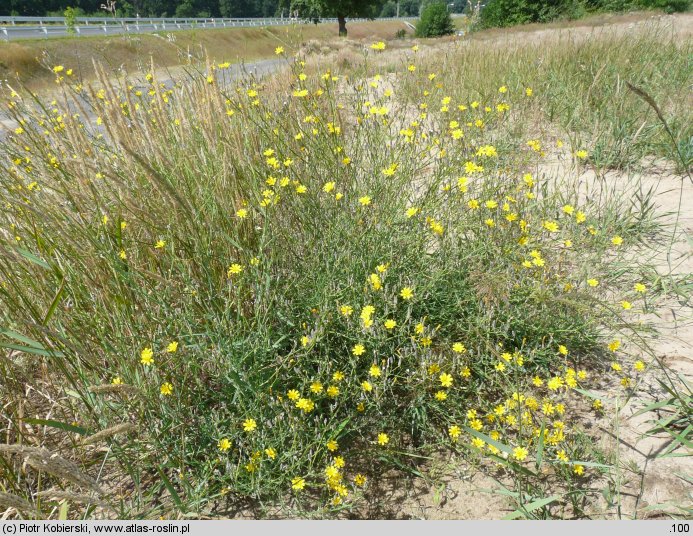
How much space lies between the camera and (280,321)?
185 centimetres

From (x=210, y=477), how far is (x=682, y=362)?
2.27 meters

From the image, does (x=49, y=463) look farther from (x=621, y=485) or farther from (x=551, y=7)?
(x=551, y=7)

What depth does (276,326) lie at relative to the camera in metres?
1.86

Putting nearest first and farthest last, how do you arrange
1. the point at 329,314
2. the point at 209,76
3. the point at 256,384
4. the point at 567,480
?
the point at 567,480 < the point at 256,384 < the point at 329,314 < the point at 209,76

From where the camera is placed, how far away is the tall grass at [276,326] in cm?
151

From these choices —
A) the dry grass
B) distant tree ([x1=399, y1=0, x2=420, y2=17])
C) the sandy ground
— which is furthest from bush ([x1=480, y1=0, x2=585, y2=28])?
distant tree ([x1=399, y1=0, x2=420, y2=17])

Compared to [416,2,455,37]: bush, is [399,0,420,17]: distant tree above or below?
above

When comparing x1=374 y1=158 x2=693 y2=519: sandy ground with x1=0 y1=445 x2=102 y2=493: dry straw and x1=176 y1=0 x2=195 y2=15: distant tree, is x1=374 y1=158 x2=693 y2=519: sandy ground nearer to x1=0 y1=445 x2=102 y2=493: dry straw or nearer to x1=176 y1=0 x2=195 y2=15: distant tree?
x1=0 y1=445 x2=102 y2=493: dry straw

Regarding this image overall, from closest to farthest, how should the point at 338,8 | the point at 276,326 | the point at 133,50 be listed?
the point at 276,326 < the point at 133,50 < the point at 338,8

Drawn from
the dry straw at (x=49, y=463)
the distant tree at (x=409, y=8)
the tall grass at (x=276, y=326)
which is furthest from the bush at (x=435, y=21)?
the distant tree at (x=409, y=8)

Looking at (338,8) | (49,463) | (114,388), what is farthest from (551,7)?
(49,463)

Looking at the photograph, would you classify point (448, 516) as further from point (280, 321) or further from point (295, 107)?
point (295, 107)

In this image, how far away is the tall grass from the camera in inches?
59.5

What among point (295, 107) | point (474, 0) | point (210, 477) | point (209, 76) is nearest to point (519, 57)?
point (474, 0)
